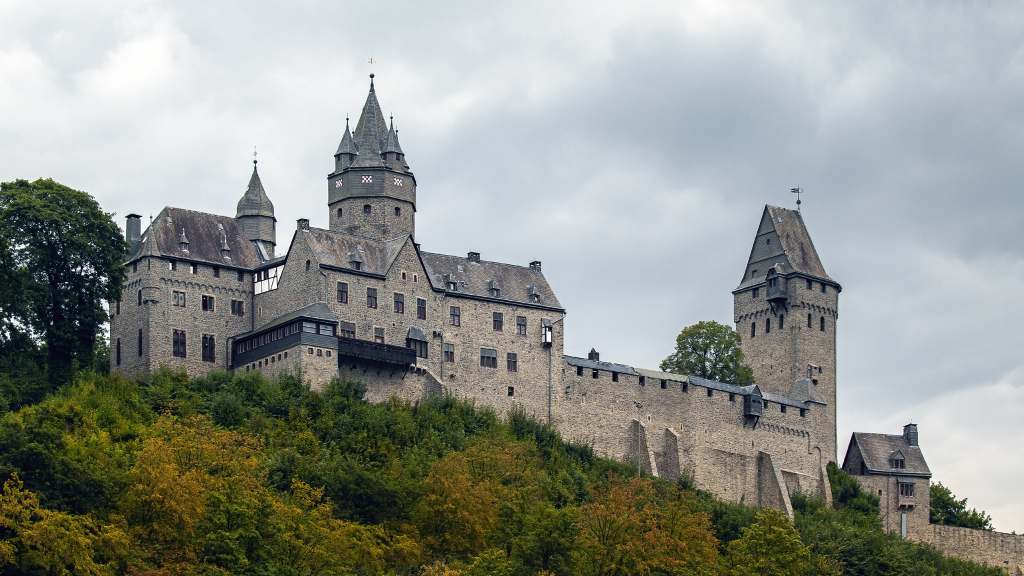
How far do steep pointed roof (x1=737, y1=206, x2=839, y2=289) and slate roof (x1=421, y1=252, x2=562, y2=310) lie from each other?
17016 millimetres

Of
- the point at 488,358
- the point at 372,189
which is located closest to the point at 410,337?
the point at 488,358

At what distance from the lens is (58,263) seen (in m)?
82.2

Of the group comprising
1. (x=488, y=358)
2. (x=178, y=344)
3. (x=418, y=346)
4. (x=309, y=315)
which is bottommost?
(x=488, y=358)

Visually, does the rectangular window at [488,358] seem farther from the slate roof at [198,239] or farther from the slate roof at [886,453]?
the slate roof at [886,453]

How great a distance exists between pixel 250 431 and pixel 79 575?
1587cm

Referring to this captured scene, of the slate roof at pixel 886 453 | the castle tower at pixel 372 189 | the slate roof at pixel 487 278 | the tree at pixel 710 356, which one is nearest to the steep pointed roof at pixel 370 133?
the castle tower at pixel 372 189

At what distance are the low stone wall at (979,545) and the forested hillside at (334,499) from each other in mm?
8557

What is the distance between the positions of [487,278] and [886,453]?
75.2ft

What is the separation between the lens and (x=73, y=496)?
217 ft

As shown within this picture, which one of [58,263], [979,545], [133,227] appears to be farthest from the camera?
[979,545]

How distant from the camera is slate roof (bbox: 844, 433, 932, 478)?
327ft

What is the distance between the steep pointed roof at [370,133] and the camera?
90688 millimetres

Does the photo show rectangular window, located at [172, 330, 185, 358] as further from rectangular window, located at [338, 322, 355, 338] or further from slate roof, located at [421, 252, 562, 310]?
slate roof, located at [421, 252, 562, 310]

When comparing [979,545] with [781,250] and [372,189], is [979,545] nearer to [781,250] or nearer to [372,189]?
[781,250]
